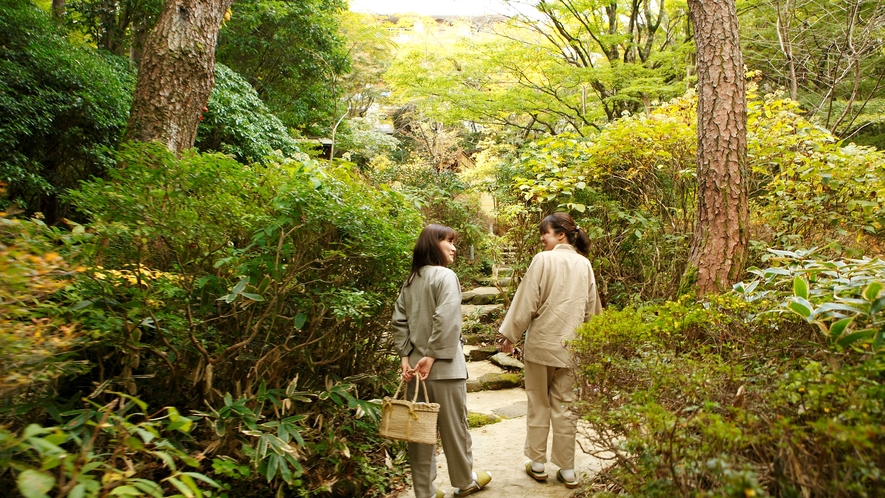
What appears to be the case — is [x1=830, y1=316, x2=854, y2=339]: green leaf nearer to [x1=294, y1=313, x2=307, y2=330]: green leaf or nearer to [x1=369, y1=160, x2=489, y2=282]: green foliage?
[x1=294, y1=313, x2=307, y2=330]: green leaf

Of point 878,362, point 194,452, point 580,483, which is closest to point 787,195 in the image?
point 580,483

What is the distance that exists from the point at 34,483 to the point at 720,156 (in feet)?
14.8

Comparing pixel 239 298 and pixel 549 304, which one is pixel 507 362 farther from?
pixel 239 298

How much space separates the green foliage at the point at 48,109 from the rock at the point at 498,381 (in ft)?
19.5

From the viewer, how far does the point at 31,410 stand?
7.72 feet

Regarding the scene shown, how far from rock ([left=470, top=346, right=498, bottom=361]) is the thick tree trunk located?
4.24 m

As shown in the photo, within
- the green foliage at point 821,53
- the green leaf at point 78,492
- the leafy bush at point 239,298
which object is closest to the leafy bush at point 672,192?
the leafy bush at point 239,298

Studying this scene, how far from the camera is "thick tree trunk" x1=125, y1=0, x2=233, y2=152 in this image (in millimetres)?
4379

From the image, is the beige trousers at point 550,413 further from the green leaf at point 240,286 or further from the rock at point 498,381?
the rock at point 498,381

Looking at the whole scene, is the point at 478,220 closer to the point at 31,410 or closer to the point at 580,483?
the point at 580,483

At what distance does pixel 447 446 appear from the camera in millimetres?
3123

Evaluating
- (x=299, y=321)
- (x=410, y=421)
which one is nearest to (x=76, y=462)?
(x=299, y=321)

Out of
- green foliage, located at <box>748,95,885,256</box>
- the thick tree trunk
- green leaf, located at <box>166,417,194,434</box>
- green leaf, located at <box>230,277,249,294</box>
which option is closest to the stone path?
green leaf, located at <box>166,417,194,434</box>

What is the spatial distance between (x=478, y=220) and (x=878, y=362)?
10.6 m
